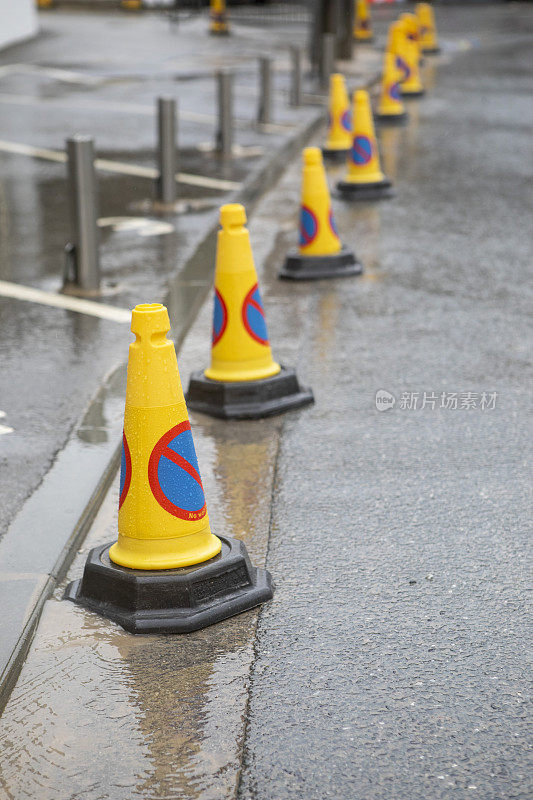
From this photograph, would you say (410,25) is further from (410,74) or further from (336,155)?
(336,155)

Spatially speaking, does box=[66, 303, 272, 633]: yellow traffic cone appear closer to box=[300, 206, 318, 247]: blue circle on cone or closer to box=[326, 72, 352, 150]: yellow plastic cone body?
box=[300, 206, 318, 247]: blue circle on cone

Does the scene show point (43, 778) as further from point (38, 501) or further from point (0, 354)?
point (0, 354)

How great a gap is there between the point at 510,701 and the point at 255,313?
8.64 feet

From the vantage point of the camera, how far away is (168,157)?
9.95m

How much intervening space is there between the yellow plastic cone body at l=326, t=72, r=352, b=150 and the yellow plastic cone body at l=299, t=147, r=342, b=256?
15.4 ft

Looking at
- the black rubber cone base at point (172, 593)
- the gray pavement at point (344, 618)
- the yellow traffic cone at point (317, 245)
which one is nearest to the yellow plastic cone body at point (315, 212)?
the yellow traffic cone at point (317, 245)

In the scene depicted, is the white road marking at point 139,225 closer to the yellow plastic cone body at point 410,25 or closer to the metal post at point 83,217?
the metal post at point 83,217

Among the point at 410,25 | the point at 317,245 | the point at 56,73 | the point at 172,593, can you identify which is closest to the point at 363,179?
the point at 317,245

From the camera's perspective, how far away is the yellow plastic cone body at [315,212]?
757cm

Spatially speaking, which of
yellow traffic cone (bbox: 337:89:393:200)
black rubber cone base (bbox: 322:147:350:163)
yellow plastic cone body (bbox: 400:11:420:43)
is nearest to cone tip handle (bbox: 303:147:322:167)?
yellow traffic cone (bbox: 337:89:393:200)

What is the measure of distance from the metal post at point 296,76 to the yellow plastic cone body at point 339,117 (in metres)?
4.08

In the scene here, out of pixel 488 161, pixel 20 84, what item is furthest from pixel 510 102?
pixel 20 84

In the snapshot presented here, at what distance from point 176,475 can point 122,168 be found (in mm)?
8804

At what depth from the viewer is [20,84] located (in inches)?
Answer: 767
